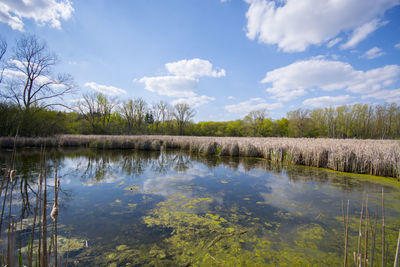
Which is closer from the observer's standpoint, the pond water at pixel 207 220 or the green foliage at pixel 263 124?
the pond water at pixel 207 220

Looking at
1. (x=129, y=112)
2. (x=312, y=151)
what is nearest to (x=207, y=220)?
(x=312, y=151)

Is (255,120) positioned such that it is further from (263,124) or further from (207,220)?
(207,220)

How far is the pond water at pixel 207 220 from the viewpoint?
6.11 feet

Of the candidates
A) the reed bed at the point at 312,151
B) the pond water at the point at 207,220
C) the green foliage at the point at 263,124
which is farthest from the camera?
the green foliage at the point at 263,124

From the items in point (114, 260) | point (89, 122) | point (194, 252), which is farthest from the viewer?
point (89, 122)

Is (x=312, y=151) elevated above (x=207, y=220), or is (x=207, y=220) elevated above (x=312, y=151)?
(x=312, y=151)

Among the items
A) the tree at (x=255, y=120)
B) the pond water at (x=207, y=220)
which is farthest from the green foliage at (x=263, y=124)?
the pond water at (x=207, y=220)

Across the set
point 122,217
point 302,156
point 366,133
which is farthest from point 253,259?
point 366,133

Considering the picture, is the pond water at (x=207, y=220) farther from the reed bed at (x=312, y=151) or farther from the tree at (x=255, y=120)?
the tree at (x=255, y=120)

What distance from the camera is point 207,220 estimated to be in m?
2.63

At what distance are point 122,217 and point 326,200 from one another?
3.76 metres

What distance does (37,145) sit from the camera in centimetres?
1256

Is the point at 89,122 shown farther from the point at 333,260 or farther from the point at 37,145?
the point at 333,260

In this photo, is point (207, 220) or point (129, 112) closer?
point (207, 220)
